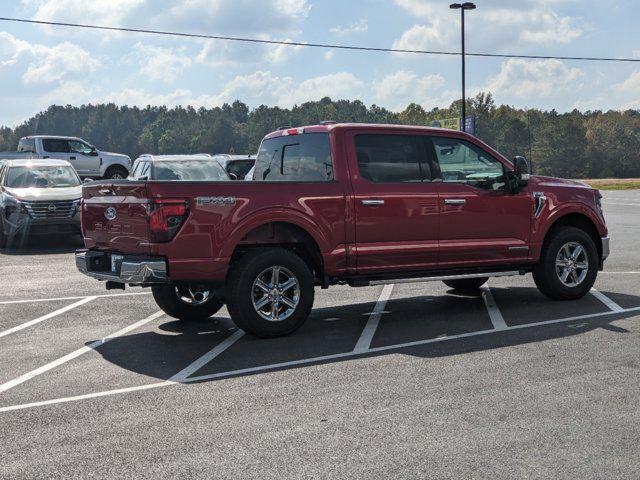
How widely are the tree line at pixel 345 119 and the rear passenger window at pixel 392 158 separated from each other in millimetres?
88211

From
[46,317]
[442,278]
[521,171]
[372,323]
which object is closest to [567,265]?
[521,171]

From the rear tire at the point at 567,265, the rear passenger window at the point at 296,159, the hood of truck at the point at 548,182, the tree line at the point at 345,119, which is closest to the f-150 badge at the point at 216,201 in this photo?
the rear passenger window at the point at 296,159

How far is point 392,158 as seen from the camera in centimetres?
858

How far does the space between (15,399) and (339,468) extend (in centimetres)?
Answer: 272

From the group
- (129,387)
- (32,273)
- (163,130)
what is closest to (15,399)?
(129,387)

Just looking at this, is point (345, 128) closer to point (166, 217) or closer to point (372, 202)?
point (372, 202)

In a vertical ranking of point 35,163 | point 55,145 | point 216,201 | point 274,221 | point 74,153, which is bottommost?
point 274,221

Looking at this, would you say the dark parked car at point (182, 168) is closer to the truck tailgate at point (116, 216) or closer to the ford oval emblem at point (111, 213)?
the truck tailgate at point (116, 216)

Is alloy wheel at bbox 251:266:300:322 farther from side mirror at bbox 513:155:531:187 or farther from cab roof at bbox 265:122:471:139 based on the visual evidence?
side mirror at bbox 513:155:531:187

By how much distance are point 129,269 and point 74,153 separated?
2353 cm

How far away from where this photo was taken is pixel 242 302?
24.9 ft

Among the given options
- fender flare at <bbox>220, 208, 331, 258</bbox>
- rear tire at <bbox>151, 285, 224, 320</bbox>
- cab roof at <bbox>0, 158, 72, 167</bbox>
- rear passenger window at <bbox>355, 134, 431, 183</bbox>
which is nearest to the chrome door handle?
rear passenger window at <bbox>355, 134, 431, 183</bbox>

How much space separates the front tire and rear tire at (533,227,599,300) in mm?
3154

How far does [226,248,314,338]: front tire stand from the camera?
7.61 meters
